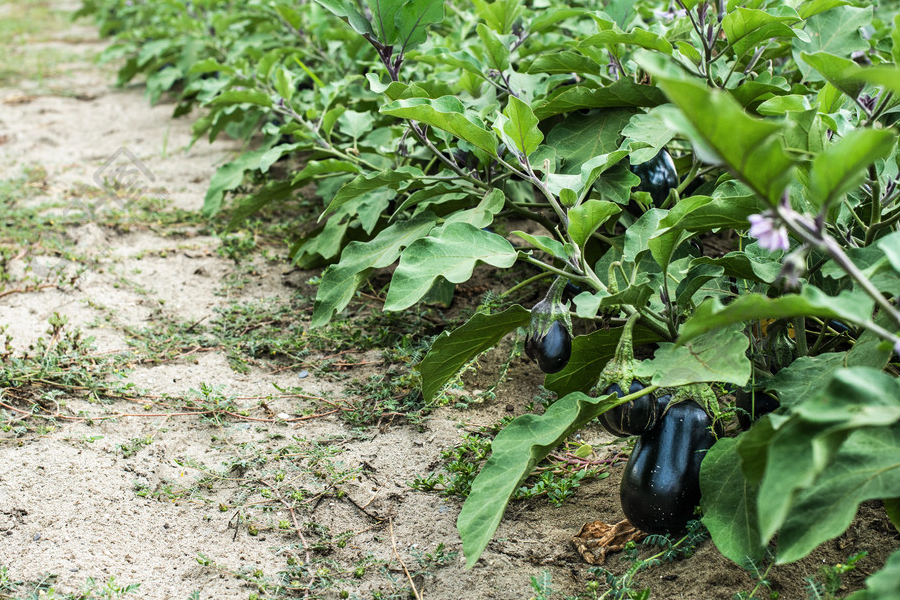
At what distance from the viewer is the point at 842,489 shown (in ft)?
3.15

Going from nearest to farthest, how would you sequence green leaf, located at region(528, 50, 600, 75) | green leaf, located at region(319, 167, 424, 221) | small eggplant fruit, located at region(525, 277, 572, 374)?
small eggplant fruit, located at region(525, 277, 572, 374)
green leaf, located at region(319, 167, 424, 221)
green leaf, located at region(528, 50, 600, 75)

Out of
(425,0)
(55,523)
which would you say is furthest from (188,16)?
(55,523)

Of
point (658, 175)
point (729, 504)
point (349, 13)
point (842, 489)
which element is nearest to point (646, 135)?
point (658, 175)

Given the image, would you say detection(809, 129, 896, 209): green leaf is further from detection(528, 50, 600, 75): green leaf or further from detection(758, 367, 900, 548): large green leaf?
detection(528, 50, 600, 75): green leaf

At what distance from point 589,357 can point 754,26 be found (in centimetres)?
74

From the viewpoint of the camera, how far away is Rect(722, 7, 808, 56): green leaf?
151 cm

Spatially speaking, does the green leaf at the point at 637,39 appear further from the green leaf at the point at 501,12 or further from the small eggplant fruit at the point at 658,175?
the green leaf at the point at 501,12

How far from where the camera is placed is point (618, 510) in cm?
152

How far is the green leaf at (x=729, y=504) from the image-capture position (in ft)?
3.83

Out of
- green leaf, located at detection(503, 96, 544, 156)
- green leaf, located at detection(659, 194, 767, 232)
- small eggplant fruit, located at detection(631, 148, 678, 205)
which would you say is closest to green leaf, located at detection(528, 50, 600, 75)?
small eggplant fruit, located at detection(631, 148, 678, 205)

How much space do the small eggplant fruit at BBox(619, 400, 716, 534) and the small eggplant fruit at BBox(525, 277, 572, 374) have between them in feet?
0.72

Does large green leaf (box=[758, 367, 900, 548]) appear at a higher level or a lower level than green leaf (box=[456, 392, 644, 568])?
higher

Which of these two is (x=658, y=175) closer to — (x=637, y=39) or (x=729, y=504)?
(x=637, y=39)

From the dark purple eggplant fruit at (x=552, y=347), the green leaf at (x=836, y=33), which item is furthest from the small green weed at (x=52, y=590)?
the green leaf at (x=836, y=33)
